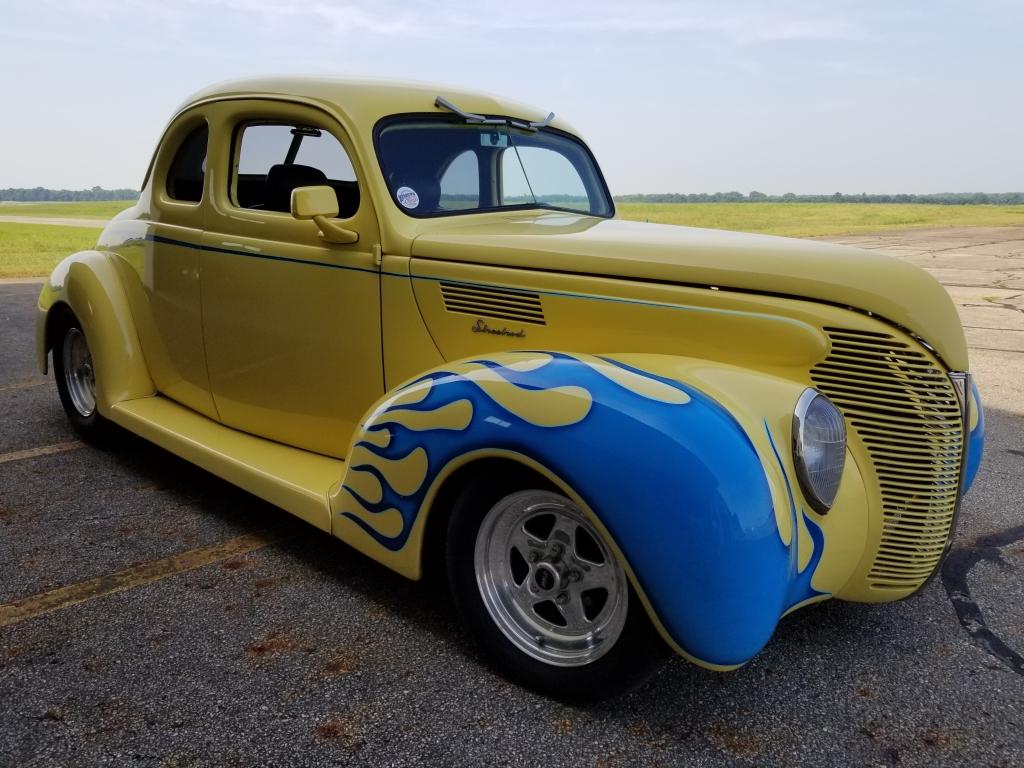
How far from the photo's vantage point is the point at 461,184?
3461 millimetres

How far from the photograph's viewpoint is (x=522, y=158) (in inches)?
147

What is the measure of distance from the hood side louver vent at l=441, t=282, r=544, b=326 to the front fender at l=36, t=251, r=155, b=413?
7.00 ft

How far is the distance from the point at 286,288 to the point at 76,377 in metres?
2.25

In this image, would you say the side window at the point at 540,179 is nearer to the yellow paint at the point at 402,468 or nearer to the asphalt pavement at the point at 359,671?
the yellow paint at the point at 402,468

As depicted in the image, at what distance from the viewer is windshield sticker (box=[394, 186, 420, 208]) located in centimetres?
320

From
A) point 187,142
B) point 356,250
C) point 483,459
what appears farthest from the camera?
point 187,142

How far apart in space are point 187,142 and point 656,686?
3342mm

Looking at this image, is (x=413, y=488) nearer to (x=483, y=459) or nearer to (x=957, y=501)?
(x=483, y=459)

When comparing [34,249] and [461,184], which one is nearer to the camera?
[461,184]

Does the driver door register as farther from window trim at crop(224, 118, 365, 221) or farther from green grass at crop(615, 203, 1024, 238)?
green grass at crop(615, 203, 1024, 238)

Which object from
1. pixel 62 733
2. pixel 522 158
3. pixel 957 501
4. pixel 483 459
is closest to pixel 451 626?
pixel 483 459

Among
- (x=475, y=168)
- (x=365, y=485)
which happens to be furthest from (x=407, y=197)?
(x=365, y=485)

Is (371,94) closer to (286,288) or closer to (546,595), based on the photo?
(286,288)

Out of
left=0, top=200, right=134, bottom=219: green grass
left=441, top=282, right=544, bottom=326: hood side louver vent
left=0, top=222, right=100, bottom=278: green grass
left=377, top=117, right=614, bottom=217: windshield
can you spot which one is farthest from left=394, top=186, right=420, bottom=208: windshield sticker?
left=0, top=200, right=134, bottom=219: green grass
